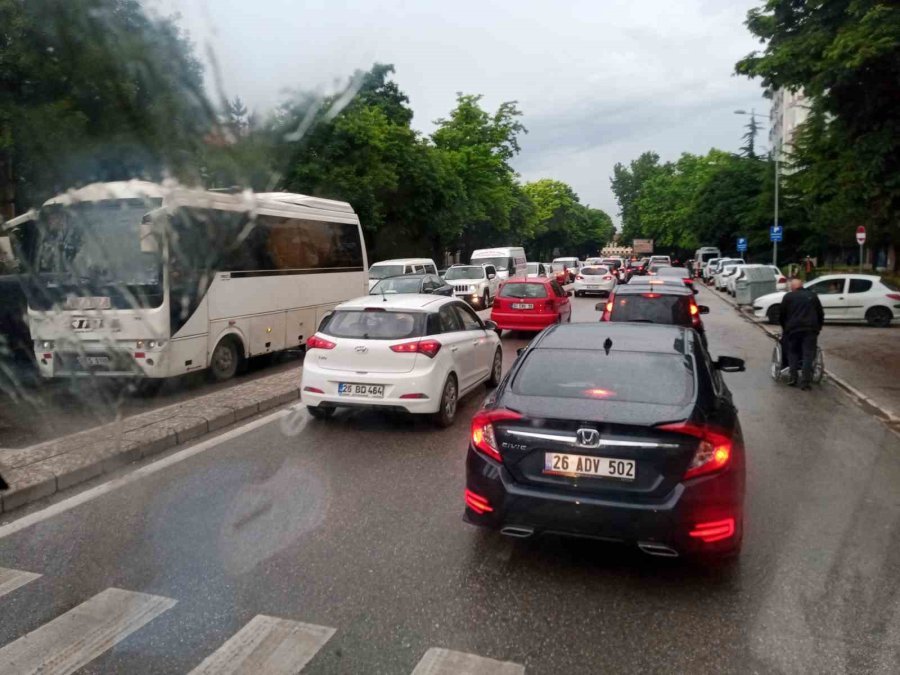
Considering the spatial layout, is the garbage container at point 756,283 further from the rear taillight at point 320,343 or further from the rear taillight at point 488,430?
the rear taillight at point 488,430

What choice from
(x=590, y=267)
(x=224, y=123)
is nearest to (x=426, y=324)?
(x=224, y=123)

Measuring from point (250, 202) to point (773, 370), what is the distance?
28.2 ft

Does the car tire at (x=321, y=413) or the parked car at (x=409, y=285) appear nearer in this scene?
the car tire at (x=321, y=413)

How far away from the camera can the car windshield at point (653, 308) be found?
11062 millimetres

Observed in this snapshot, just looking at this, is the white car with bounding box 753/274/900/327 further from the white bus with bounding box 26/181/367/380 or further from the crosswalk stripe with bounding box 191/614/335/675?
the crosswalk stripe with bounding box 191/614/335/675

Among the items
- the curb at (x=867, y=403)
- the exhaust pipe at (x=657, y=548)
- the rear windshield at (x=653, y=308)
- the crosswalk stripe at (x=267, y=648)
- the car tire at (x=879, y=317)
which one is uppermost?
the rear windshield at (x=653, y=308)

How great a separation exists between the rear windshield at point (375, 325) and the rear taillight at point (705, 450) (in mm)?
4226

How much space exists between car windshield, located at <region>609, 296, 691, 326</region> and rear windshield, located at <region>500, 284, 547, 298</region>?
18.5 feet

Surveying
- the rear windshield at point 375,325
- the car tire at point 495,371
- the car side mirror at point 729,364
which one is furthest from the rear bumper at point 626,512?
the car tire at point 495,371

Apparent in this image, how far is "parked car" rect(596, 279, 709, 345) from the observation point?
11062 mm

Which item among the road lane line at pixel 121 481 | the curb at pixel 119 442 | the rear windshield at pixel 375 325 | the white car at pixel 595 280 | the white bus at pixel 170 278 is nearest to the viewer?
the road lane line at pixel 121 481

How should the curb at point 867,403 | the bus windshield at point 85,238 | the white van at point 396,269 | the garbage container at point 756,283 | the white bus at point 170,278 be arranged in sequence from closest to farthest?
the bus windshield at point 85,238 → the white bus at point 170,278 → the curb at point 867,403 → the white van at point 396,269 → the garbage container at point 756,283

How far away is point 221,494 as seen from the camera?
568 cm

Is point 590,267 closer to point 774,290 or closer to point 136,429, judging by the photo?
point 774,290
